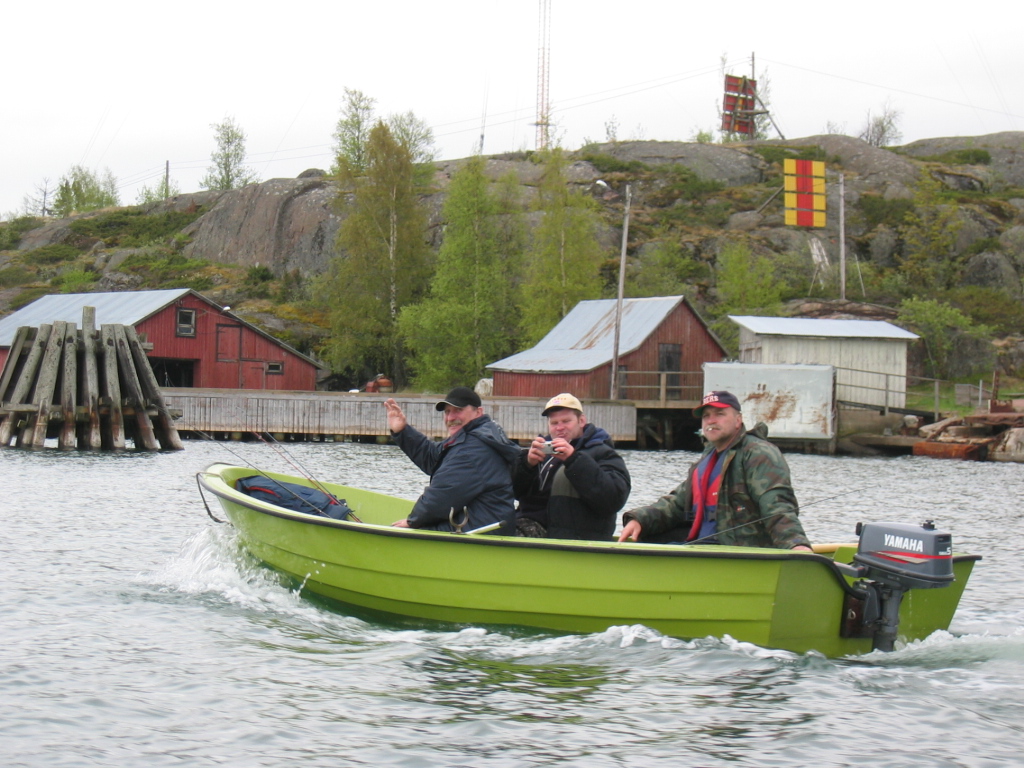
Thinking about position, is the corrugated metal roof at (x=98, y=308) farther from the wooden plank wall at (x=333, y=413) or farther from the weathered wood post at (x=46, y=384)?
the weathered wood post at (x=46, y=384)

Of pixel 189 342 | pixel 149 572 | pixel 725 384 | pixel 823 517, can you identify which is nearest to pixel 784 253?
pixel 725 384

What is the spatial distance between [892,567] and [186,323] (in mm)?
41591

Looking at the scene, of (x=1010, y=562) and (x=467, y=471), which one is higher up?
(x=467, y=471)

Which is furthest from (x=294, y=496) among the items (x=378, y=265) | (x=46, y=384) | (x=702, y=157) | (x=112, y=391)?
(x=702, y=157)

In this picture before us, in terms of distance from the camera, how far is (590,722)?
649cm

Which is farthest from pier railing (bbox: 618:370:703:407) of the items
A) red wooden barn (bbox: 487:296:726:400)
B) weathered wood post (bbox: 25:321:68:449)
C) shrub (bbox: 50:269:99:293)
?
shrub (bbox: 50:269:99:293)

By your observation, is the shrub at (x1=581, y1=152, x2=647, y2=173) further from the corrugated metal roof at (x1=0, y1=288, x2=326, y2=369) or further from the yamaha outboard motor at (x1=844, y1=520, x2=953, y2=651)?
the yamaha outboard motor at (x1=844, y1=520, x2=953, y2=651)

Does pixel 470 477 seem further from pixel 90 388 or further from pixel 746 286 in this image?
pixel 746 286

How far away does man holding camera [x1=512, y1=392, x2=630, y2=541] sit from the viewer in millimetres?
7891

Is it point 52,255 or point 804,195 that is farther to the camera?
point 52,255

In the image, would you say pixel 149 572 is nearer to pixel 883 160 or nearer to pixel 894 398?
pixel 894 398

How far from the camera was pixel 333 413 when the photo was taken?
1502 inches

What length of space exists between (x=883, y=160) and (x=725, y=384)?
45314 millimetres

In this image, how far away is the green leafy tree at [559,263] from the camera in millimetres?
48969
